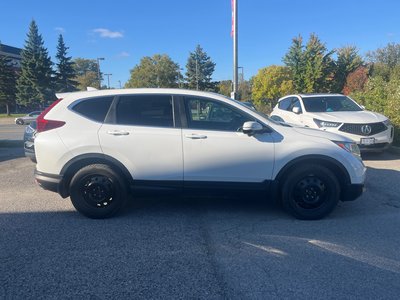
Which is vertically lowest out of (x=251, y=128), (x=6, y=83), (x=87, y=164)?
(x=87, y=164)

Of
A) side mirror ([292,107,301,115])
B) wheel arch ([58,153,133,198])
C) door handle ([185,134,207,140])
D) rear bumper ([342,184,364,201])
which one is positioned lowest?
rear bumper ([342,184,364,201])

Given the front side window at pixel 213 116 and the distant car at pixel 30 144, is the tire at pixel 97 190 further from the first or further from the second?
the distant car at pixel 30 144

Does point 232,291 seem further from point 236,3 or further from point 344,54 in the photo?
point 344,54

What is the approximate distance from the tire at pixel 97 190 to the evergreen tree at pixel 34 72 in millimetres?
52568

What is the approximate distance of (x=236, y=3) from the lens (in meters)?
17.1

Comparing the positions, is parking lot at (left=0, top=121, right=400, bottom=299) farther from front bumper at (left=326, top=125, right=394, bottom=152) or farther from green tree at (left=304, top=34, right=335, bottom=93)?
green tree at (left=304, top=34, right=335, bottom=93)

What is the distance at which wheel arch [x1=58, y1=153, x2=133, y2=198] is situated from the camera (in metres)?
4.65

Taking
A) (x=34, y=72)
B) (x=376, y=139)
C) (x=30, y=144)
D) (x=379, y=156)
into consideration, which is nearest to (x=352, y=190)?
(x=376, y=139)

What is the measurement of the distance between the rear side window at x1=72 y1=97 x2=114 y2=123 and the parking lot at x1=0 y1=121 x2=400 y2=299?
1419mm

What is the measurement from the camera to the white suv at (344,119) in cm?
856

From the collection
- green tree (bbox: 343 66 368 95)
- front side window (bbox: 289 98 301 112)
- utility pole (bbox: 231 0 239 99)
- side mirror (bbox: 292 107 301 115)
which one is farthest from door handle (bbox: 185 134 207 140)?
green tree (bbox: 343 66 368 95)

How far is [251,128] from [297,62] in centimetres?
3913

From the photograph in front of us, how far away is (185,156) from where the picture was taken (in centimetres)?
461

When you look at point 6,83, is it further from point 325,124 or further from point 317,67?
point 325,124
